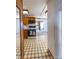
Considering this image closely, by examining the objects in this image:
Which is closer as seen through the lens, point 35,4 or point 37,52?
point 37,52

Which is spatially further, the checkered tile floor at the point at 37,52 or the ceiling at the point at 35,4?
the ceiling at the point at 35,4

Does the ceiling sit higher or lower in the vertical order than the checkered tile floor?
higher

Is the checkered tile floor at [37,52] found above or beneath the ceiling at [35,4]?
beneath

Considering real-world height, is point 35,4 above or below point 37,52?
above

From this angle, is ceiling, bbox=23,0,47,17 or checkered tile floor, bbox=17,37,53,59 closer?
checkered tile floor, bbox=17,37,53,59
